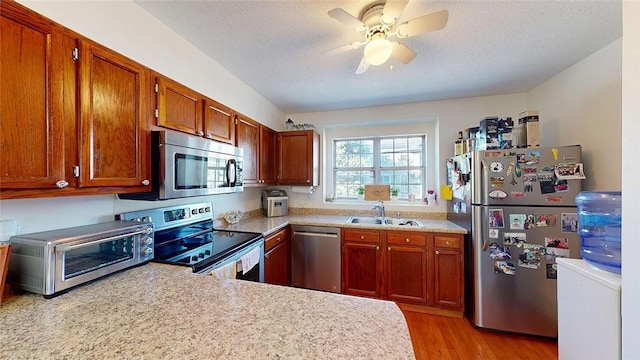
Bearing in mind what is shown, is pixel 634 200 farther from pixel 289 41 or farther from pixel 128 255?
pixel 128 255

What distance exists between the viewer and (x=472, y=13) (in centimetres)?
145

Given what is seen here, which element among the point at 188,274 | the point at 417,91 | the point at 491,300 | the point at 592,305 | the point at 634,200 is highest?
the point at 417,91

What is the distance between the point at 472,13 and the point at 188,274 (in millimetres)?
2263

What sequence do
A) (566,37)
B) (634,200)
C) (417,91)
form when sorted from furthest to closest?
1. (417,91)
2. (566,37)
3. (634,200)

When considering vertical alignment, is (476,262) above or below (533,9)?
below

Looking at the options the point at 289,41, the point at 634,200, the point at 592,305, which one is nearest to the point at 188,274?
the point at 289,41

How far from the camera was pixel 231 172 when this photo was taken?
1.92 m

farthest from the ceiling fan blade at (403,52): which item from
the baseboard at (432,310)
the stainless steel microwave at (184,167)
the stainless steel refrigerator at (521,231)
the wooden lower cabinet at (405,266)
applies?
the baseboard at (432,310)

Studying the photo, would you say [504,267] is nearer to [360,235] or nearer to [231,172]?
[360,235]

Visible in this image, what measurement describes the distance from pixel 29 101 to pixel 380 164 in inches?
126

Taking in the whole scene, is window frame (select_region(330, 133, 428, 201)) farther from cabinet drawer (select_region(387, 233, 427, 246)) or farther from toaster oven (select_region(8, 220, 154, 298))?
toaster oven (select_region(8, 220, 154, 298))

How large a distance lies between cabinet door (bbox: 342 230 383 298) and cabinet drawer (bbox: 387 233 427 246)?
0.15 metres

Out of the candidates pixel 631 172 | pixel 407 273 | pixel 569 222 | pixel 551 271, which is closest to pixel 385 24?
pixel 631 172

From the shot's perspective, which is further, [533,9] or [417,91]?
[417,91]
